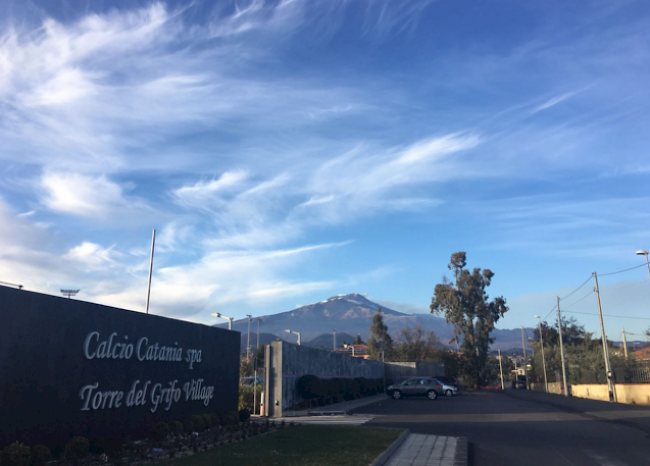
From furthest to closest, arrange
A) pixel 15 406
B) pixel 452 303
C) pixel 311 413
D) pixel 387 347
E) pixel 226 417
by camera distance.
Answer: pixel 387 347 < pixel 452 303 < pixel 311 413 < pixel 226 417 < pixel 15 406

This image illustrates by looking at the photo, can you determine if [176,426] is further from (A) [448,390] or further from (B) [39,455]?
(A) [448,390]

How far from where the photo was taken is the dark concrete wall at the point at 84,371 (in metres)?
9.47

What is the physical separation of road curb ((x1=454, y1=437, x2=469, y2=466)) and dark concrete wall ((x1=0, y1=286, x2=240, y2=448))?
24.8ft

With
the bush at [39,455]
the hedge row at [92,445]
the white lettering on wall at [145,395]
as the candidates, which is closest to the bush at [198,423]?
the hedge row at [92,445]

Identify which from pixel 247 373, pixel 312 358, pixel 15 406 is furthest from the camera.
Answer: pixel 247 373

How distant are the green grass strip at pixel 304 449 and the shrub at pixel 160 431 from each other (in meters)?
1.68

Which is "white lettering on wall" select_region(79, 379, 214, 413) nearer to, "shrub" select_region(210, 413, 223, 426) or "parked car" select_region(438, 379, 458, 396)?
"shrub" select_region(210, 413, 223, 426)

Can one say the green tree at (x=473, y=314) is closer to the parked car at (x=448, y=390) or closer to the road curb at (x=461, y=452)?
the parked car at (x=448, y=390)

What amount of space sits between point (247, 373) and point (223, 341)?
2620cm

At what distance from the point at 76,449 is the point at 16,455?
62.9 inches

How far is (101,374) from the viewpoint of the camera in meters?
11.7

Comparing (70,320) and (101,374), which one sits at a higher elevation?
(70,320)

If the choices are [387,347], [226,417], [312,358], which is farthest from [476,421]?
[387,347]

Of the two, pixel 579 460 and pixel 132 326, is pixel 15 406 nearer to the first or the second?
pixel 132 326
